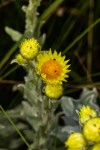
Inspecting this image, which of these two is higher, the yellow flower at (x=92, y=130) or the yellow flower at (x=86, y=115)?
the yellow flower at (x=86, y=115)

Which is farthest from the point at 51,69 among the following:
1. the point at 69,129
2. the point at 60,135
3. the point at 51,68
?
the point at 60,135

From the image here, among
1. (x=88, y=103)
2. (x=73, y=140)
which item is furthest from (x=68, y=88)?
(x=73, y=140)

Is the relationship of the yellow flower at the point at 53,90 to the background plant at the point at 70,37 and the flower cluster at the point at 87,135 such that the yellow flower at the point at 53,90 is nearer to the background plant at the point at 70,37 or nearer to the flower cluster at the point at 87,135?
the flower cluster at the point at 87,135

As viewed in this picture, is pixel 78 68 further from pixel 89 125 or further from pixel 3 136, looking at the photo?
pixel 89 125

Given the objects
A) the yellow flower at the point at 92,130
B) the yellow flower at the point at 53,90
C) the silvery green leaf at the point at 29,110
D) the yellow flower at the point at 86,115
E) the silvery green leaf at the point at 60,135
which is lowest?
the yellow flower at the point at 92,130

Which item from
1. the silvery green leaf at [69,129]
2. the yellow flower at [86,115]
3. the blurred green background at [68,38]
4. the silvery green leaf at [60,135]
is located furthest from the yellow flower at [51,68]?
the blurred green background at [68,38]

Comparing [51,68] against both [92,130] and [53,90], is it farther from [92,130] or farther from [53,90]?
[92,130]
